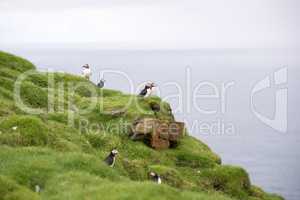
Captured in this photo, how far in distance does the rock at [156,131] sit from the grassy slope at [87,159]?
1.86 feet

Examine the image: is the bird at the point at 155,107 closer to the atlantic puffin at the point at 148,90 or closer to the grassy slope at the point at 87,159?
the grassy slope at the point at 87,159

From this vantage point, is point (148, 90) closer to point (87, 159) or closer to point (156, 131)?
point (156, 131)

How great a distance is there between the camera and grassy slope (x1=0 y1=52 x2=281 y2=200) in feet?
80.6

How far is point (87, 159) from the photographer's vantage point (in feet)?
94.8

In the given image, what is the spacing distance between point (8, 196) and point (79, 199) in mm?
2411

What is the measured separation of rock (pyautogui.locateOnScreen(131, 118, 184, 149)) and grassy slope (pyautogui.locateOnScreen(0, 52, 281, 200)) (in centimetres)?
57

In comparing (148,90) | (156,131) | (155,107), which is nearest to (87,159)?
(156,131)

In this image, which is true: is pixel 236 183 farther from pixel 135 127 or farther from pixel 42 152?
pixel 42 152

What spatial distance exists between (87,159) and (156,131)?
11.8 metres

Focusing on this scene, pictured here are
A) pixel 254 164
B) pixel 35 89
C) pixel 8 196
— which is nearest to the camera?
pixel 8 196

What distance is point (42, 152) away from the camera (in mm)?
29734

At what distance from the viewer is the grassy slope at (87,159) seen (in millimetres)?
24562

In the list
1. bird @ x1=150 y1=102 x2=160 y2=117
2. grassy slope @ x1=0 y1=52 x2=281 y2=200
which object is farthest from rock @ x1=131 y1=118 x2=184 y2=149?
bird @ x1=150 y1=102 x2=160 y2=117

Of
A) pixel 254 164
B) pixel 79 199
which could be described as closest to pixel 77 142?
pixel 79 199
